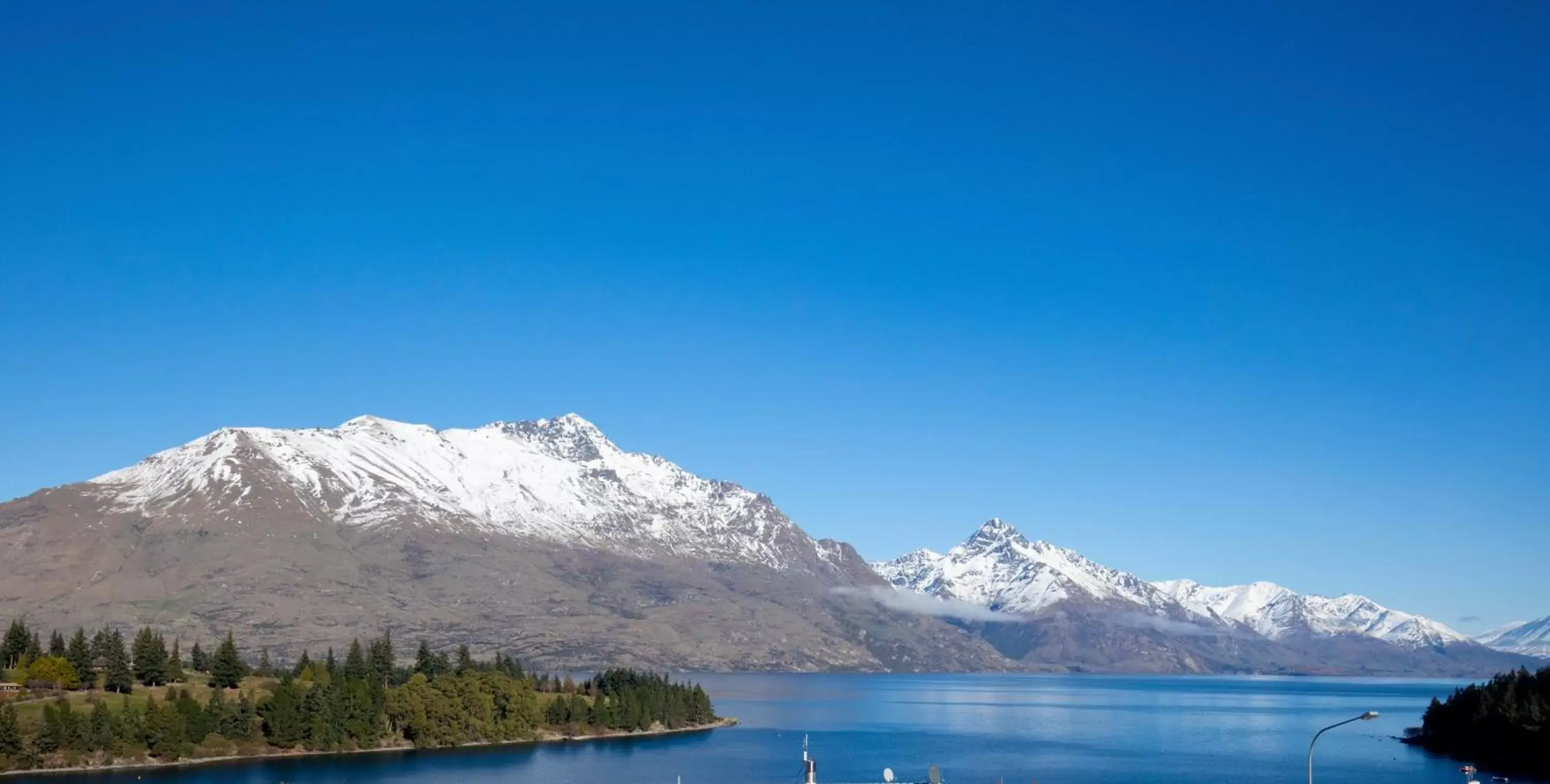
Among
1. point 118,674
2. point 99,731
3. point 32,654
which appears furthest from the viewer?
point 32,654

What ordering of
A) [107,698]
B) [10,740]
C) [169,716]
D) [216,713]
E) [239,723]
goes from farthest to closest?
[107,698] < [239,723] < [216,713] < [169,716] < [10,740]

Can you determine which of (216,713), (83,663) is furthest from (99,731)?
(83,663)

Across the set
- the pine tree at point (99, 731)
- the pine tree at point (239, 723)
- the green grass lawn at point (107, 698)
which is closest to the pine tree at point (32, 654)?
the green grass lawn at point (107, 698)

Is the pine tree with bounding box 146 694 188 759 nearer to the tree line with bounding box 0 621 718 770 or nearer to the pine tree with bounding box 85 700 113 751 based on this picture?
the tree line with bounding box 0 621 718 770

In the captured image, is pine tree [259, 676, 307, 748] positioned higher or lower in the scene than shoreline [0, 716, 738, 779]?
higher

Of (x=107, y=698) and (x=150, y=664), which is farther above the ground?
(x=150, y=664)

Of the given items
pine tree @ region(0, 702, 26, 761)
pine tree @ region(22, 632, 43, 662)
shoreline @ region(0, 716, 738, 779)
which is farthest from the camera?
pine tree @ region(22, 632, 43, 662)

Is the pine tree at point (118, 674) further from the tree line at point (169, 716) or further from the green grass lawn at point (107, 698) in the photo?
the green grass lawn at point (107, 698)

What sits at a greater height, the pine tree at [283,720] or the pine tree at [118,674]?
the pine tree at [118,674]

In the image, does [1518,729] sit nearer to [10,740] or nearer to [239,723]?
[239,723]

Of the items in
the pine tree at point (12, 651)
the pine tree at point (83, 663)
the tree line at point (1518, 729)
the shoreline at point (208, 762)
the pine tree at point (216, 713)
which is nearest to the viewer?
the shoreline at point (208, 762)

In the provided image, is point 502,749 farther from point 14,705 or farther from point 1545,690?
point 1545,690

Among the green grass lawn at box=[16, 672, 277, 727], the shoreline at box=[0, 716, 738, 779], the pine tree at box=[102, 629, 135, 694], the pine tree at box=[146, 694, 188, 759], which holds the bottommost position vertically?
the shoreline at box=[0, 716, 738, 779]

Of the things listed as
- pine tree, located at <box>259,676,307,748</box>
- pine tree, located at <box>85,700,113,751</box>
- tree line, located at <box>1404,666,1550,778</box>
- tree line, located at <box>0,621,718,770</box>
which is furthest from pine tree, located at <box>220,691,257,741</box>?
tree line, located at <box>1404,666,1550,778</box>
